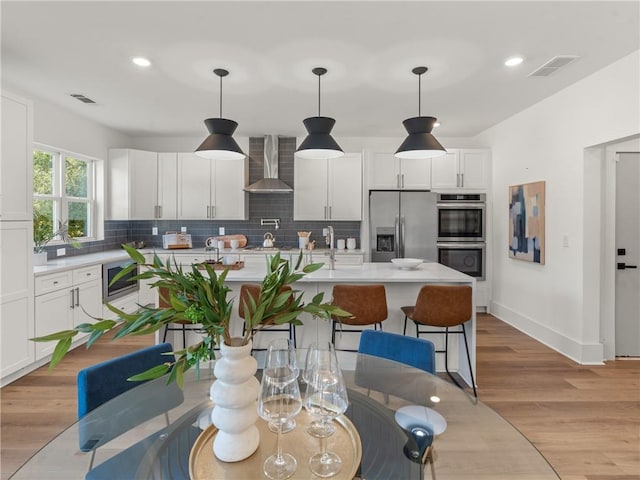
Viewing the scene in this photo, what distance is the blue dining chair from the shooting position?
1183mm

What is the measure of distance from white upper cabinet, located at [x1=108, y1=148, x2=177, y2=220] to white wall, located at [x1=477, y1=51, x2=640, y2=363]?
4986 mm

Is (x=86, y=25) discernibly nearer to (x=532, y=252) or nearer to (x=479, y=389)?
(x=479, y=389)

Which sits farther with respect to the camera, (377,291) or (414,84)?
(414,84)

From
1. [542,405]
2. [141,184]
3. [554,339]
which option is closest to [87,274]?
[141,184]

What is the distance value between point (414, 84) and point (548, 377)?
118 inches

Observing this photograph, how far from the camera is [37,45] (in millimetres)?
2799

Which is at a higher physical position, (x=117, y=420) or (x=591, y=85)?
(x=591, y=85)

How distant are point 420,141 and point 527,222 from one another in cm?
219

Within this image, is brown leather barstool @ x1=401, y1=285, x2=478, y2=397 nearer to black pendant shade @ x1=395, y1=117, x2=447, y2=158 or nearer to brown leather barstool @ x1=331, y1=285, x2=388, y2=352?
brown leather barstool @ x1=331, y1=285, x2=388, y2=352

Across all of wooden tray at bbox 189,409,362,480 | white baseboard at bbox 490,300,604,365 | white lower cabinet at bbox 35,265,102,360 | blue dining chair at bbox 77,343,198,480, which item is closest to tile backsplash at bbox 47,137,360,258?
white lower cabinet at bbox 35,265,102,360

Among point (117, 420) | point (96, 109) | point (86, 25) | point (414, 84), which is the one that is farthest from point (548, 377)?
point (96, 109)

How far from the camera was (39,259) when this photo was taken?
3.79 metres

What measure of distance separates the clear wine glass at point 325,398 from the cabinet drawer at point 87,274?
3.81 metres

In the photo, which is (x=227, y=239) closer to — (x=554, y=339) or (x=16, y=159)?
(x=16, y=159)
